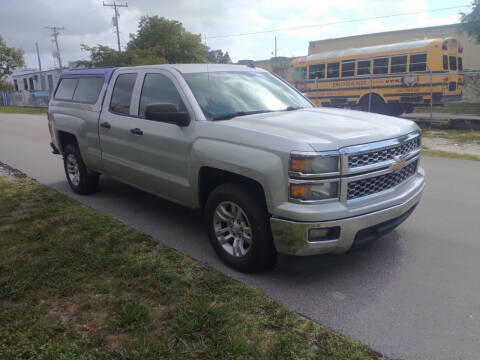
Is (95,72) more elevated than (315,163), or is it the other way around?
(95,72)

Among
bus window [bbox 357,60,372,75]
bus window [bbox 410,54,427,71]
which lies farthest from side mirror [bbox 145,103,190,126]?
bus window [bbox 357,60,372,75]

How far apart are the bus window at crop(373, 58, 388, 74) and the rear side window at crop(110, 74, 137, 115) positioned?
1620cm

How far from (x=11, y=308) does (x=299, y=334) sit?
2.19 m

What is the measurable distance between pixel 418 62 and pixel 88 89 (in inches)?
620

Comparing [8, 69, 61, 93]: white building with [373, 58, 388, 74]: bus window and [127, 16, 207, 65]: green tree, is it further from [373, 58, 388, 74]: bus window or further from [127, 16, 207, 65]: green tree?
[373, 58, 388, 74]: bus window

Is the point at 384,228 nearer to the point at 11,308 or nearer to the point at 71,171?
the point at 11,308

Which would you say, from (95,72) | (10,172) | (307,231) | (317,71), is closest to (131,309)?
(307,231)

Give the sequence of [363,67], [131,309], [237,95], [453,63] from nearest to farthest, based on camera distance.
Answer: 1. [131,309]
2. [237,95]
3. [453,63]
4. [363,67]

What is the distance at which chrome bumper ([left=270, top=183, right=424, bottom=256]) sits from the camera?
329 cm

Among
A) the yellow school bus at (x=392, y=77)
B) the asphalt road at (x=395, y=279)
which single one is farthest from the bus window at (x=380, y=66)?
the asphalt road at (x=395, y=279)

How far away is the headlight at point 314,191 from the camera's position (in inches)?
129

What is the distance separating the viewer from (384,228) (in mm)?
3617

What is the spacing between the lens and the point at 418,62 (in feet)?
58.7

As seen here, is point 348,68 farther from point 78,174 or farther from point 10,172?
point 78,174
